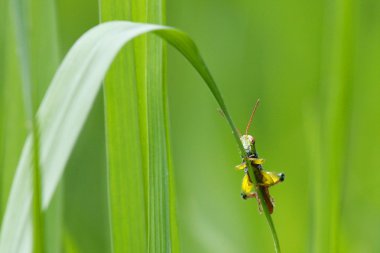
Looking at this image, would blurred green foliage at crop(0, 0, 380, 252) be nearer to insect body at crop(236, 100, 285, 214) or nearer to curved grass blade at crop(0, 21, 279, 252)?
insect body at crop(236, 100, 285, 214)

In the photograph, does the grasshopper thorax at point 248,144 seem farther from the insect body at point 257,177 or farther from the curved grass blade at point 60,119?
the curved grass blade at point 60,119

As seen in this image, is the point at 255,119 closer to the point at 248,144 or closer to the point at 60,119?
the point at 248,144

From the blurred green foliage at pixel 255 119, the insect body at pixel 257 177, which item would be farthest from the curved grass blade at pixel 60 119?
the blurred green foliage at pixel 255 119

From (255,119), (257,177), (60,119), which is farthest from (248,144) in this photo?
(60,119)

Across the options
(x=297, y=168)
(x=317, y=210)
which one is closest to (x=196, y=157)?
(x=297, y=168)

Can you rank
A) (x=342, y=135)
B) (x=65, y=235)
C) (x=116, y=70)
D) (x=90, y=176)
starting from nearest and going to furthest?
(x=116, y=70)
(x=342, y=135)
(x=65, y=235)
(x=90, y=176)

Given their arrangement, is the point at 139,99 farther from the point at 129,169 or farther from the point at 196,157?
the point at 196,157

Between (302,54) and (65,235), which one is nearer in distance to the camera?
(65,235)

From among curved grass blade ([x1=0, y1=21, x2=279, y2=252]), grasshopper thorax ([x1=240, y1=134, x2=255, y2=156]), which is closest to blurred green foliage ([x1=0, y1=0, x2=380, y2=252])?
grasshopper thorax ([x1=240, y1=134, x2=255, y2=156])
